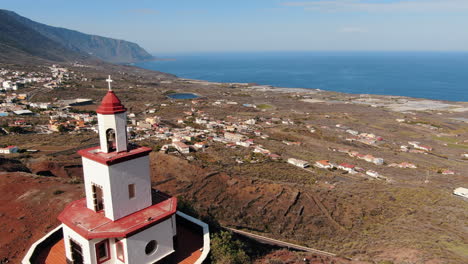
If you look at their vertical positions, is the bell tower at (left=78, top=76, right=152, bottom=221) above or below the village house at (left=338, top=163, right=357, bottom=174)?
above

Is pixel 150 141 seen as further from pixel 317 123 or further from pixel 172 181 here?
pixel 317 123

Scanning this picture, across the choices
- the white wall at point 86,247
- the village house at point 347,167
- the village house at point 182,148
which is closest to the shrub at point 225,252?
the white wall at point 86,247

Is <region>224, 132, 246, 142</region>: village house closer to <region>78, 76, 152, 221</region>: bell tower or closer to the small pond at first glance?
<region>78, 76, 152, 221</region>: bell tower

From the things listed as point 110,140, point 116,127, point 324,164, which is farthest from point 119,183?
point 324,164

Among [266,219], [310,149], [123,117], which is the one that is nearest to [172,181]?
[266,219]

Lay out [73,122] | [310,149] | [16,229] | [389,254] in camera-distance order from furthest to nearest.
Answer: [73,122]
[310,149]
[389,254]
[16,229]

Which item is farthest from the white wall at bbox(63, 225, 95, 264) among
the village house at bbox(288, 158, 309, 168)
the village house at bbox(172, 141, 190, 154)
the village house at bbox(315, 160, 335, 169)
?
the village house at bbox(315, 160, 335, 169)

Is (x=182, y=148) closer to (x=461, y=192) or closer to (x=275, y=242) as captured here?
(x=275, y=242)
